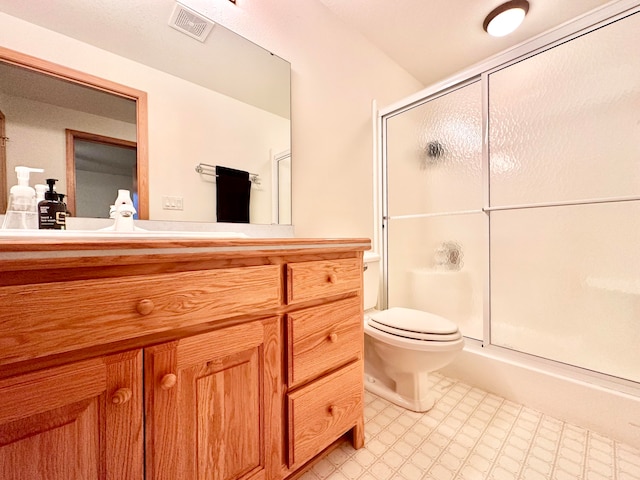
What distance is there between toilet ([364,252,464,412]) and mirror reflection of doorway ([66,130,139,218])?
1.20m

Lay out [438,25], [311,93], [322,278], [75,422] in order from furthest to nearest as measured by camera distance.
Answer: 1. [438,25]
2. [311,93]
3. [322,278]
4. [75,422]

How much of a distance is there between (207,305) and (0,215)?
2.39 ft

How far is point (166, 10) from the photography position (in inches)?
42.8

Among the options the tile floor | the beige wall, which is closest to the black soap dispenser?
the beige wall

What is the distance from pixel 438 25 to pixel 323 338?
7.11 ft

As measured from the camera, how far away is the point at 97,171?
0.93 meters

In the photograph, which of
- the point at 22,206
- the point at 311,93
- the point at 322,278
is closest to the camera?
the point at 22,206

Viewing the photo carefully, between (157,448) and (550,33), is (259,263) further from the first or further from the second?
(550,33)

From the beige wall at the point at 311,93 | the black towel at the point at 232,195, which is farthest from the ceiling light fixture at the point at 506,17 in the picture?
the black towel at the point at 232,195

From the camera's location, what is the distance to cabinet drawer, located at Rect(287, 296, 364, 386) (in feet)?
2.64

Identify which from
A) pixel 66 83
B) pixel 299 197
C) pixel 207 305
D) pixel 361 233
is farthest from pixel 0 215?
pixel 361 233

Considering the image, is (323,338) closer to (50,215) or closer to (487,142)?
(50,215)

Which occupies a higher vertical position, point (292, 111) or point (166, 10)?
point (166, 10)

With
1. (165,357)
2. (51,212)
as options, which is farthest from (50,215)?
(165,357)
